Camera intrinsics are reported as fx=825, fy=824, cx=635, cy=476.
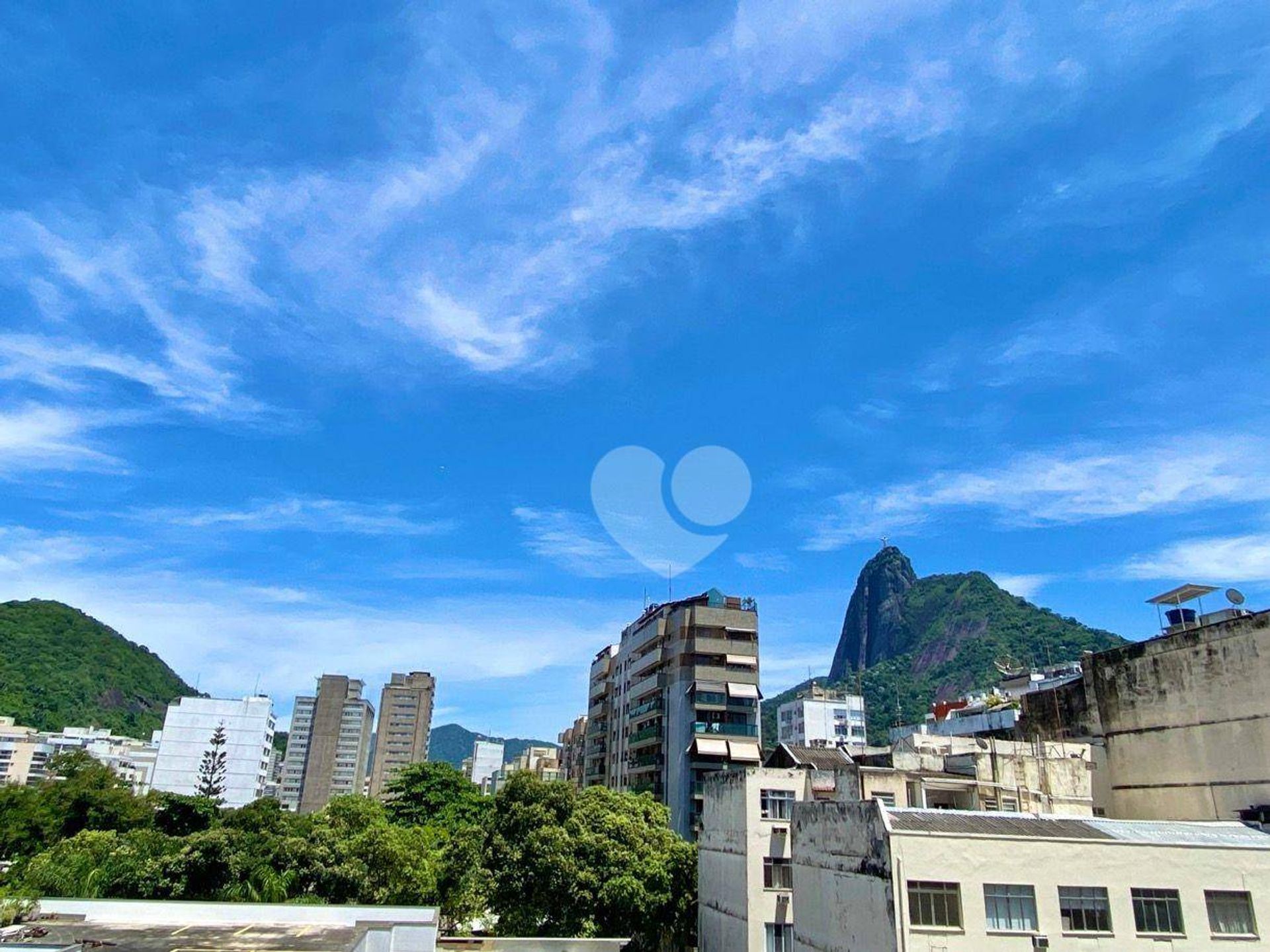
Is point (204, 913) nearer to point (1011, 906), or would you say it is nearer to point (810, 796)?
point (810, 796)

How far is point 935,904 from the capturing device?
1922 centimetres

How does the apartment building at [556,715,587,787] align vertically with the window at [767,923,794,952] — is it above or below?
above

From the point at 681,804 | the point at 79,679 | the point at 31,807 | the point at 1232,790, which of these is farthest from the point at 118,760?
the point at 1232,790

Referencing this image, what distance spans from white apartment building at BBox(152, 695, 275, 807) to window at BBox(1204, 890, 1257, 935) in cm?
10204

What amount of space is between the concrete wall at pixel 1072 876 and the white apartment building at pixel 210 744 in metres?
98.8

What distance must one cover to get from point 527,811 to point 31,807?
31.0 metres

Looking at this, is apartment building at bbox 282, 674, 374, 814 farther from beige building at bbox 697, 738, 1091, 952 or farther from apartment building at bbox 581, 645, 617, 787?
beige building at bbox 697, 738, 1091, 952

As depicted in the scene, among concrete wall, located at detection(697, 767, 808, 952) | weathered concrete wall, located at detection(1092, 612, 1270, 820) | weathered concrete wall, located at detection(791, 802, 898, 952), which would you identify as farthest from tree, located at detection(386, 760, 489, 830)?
weathered concrete wall, located at detection(1092, 612, 1270, 820)

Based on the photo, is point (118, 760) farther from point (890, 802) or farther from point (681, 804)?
point (890, 802)

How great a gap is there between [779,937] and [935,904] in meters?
12.3

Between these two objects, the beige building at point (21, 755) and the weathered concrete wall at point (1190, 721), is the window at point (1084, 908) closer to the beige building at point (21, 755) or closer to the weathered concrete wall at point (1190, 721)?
the weathered concrete wall at point (1190, 721)

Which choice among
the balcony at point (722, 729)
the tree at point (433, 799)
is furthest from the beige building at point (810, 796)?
the tree at point (433, 799)

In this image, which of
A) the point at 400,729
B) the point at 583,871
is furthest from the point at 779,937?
the point at 400,729

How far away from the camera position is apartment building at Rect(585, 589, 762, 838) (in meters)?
48.6
